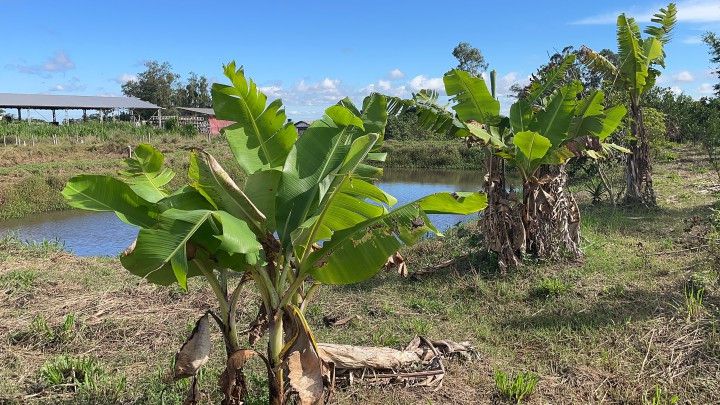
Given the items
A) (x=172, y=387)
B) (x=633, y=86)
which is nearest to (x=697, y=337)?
(x=172, y=387)

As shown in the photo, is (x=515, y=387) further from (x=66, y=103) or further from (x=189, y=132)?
(x=66, y=103)

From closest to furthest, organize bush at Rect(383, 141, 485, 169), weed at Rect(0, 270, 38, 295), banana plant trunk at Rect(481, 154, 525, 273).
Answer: weed at Rect(0, 270, 38, 295) < banana plant trunk at Rect(481, 154, 525, 273) < bush at Rect(383, 141, 485, 169)

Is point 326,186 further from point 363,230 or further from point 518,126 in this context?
point 518,126

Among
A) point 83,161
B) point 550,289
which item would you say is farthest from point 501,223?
point 83,161

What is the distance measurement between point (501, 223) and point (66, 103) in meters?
42.2

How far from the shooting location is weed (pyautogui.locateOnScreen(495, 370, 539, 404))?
11.5 feet

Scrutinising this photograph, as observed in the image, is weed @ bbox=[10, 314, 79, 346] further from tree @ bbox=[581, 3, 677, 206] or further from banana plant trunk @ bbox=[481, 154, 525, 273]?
tree @ bbox=[581, 3, 677, 206]

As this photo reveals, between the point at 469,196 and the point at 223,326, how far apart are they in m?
1.60

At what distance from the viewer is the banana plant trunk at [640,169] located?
10.6 m

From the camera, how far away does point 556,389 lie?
3.71 m

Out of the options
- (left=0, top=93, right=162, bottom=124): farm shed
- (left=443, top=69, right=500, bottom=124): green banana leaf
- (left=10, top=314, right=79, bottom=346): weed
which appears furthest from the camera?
(left=0, top=93, right=162, bottom=124): farm shed

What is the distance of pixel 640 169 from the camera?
10.7 meters

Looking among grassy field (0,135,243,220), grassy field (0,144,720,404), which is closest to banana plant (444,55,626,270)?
grassy field (0,144,720,404)

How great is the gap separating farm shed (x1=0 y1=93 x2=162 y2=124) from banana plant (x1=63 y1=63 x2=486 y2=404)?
134 ft
